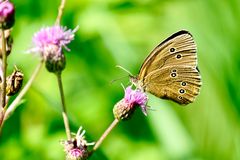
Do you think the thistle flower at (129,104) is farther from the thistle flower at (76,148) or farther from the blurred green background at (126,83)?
the blurred green background at (126,83)

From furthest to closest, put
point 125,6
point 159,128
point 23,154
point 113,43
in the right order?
point 125,6 → point 113,43 → point 159,128 → point 23,154

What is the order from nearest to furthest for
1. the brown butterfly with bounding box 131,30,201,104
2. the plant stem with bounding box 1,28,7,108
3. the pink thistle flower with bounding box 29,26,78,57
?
the plant stem with bounding box 1,28,7,108 < the pink thistle flower with bounding box 29,26,78,57 < the brown butterfly with bounding box 131,30,201,104

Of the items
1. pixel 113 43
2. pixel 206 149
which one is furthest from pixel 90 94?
pixel 206 149

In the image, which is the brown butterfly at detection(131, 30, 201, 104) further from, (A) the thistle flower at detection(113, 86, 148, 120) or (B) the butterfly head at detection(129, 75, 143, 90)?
(A) the thistle flower at detection(113, 86, 148, 120)

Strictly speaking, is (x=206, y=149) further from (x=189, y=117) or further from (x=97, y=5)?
(x=97, y=5)

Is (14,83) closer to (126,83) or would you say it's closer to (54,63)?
(54,63)

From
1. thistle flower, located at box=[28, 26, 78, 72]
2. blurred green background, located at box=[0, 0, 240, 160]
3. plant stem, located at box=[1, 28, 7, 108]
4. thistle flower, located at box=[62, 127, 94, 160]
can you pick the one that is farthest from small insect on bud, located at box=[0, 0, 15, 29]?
blurred green background, located at box=[0, 0, 240, 160]
